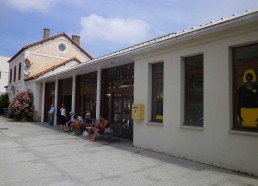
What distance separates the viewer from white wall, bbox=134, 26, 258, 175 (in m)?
6.05

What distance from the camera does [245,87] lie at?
6281 millimetres

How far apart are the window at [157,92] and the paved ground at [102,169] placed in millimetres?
1326

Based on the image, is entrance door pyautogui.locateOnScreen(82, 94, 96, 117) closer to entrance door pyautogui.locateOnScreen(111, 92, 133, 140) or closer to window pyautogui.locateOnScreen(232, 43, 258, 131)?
entrance door pyautogui.locateOnScreen(111, 92, 133, 140)

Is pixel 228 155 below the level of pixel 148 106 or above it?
below

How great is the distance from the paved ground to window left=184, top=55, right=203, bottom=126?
1303 mm

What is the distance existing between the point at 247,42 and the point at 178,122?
300 centimetres

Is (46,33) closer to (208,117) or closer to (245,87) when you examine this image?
(208,117)

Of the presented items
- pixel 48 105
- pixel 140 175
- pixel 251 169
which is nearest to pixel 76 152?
pixel 140 175

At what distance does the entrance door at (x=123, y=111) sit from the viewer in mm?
11281

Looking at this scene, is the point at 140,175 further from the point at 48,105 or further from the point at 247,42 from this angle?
the point at 48,105

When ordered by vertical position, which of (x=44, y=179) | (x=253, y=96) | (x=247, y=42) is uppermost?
(x=247, y=42)

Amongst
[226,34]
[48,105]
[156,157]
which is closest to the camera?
[226,34]

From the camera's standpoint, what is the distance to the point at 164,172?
603 centimetres

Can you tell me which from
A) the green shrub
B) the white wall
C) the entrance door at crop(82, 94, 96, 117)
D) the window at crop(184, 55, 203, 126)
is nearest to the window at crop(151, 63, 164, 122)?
the white wall
